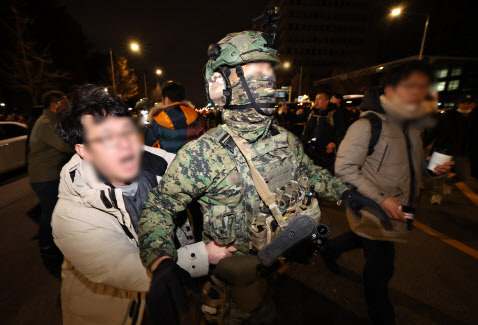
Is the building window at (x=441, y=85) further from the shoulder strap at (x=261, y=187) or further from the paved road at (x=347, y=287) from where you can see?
the paved road at (x=347, y=287)

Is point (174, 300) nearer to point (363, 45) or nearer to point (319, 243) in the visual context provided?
point (319, 243)

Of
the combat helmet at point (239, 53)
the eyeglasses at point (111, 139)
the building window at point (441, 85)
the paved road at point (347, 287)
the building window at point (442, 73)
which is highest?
the combat helmet at point (239, 53)

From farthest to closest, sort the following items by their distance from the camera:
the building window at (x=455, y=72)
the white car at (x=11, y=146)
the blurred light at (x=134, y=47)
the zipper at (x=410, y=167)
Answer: the blurred light at (x=134, y=47)
the white car at (x=11, y=146)
the zipper at (x=410, y=167)
the building window at (x=455, y=72)

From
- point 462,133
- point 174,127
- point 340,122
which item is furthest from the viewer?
point 340,122

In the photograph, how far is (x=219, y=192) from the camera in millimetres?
1454

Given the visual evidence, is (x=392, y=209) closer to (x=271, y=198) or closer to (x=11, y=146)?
(x=271, y=198)

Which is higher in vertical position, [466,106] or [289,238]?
[466,106]

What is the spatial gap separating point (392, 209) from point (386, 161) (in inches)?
17.5

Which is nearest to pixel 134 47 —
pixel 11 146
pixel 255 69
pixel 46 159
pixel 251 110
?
pixel 11 146

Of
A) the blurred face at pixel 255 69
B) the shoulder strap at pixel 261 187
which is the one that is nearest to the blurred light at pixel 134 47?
the blurred face at pixel 255 69

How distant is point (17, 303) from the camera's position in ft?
8.45

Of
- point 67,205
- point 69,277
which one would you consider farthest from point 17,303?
point 67,205

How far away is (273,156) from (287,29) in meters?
88.9

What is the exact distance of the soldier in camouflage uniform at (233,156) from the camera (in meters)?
1.38
